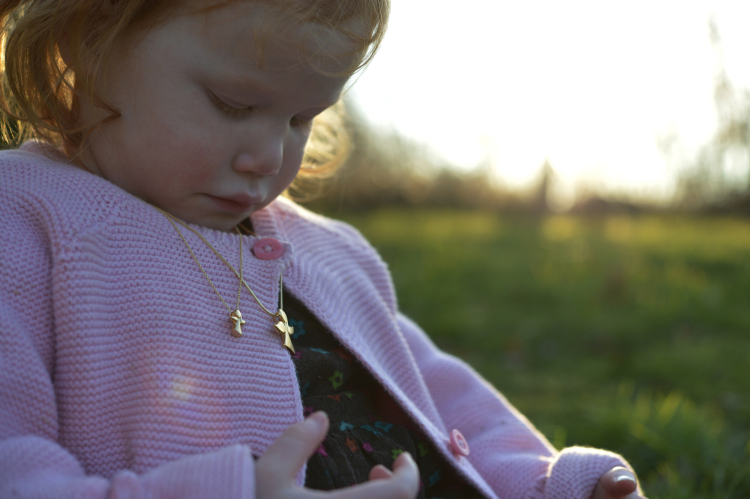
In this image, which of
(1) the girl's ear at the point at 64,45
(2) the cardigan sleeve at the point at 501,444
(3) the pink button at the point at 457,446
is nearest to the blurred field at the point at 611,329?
(2) the cardigan sleeve at the point at 501,444

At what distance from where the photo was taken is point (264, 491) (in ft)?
2.77

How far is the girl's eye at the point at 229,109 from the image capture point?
104 centimetres

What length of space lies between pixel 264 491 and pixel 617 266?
3845 mm

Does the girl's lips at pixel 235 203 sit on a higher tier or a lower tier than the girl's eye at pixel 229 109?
lower

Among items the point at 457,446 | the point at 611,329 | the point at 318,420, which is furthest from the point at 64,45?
the point at 611,329

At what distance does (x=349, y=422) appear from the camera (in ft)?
3.92

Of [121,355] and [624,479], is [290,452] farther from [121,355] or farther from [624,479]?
[624,479]

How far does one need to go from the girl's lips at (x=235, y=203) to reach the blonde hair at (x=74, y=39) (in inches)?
8.7

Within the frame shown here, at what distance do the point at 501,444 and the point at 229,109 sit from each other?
3.10 ft

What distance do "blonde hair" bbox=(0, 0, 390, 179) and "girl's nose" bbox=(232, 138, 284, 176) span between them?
0.56 ft

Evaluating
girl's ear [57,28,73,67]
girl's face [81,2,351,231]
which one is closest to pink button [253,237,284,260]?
girl's face [81,2,351,231]

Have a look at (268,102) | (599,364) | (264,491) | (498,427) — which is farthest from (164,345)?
(599,364)

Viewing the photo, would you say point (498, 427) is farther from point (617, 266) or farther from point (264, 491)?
point (617, 266)

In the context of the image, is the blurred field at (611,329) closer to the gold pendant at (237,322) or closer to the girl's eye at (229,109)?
the gold pendant at (237,322)
